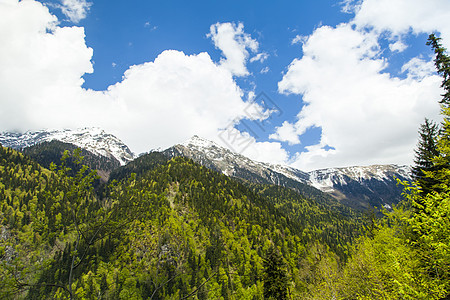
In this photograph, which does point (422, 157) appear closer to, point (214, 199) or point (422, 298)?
point (422, 298)

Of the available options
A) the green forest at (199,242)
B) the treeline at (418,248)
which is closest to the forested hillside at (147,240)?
the green forest at (199,242)

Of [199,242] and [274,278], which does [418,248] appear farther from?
[274,278]

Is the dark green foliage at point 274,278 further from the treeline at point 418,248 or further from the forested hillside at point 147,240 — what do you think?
the treeline at point 418,248

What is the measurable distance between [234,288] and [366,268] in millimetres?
101791

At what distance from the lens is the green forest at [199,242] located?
9391mm

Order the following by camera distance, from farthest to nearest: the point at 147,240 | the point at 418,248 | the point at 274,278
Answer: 1. the point at 274,278
2. the point at 418,248
3. the point at 147,240

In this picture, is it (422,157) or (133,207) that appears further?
(422,157)

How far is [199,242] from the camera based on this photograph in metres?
18.5

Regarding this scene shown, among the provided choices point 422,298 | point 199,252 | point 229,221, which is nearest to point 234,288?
point 199,252

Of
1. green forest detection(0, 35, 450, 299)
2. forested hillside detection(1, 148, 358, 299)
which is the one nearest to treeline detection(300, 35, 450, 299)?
green forest detection(0, 35, 450, 299)

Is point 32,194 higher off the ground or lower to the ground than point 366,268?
higher

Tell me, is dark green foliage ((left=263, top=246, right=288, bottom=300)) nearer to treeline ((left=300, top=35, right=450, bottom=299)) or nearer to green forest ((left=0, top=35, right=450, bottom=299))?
green forest ((left=0, top=35, right=450, bottom=299))

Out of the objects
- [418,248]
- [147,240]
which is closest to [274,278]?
[418,248]

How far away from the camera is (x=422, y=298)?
11258 mm
